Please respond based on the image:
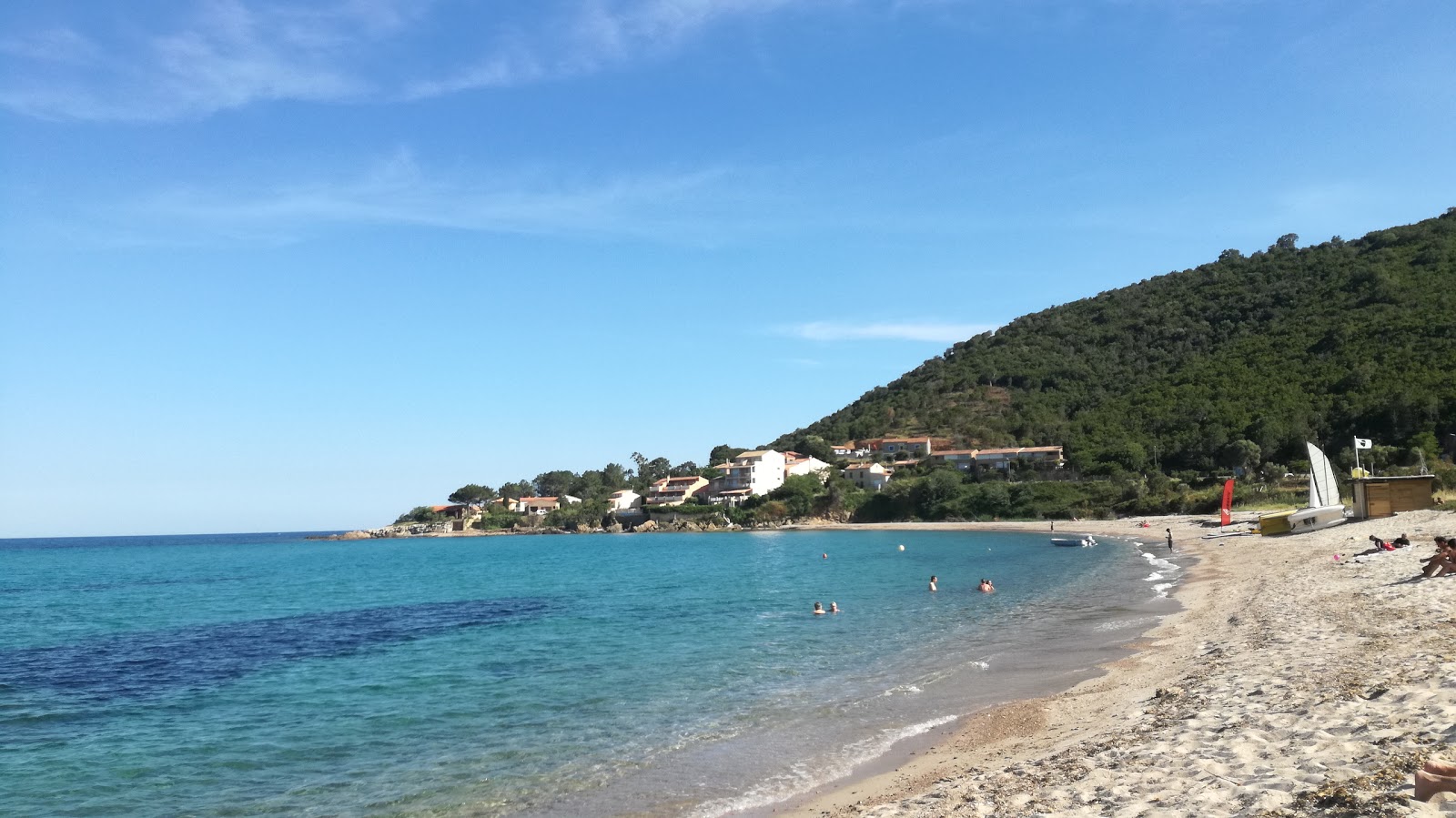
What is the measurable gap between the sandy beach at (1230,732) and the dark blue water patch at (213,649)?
17216 millimetres

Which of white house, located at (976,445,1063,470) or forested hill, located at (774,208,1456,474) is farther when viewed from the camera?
white house, located at (976,445,1063,470)

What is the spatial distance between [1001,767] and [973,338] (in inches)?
6899

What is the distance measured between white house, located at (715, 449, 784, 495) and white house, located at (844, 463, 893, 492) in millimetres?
10449

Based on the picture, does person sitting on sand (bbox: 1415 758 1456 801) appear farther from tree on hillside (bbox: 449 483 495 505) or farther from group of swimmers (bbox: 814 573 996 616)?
tree on hillside (bbox: 449 483 495 505)

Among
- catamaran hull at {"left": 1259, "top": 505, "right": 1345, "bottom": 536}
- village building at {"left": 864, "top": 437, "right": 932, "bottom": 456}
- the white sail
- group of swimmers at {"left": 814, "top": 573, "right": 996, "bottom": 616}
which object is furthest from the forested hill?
group of swimmers at {"left": 814, "top": 573, "right": 996, "bottom": 616}

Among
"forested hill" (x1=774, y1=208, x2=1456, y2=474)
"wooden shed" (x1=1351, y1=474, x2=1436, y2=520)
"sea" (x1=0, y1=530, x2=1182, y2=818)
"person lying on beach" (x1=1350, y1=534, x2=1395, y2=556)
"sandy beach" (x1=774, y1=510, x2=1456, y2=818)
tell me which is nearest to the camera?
"sandy beach" (x1=774, y1=510, x2=1456, y2=818)

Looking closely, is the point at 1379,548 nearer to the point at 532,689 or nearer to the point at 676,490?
the point at 532,689

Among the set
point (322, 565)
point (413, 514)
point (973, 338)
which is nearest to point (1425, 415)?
point (322, 565)

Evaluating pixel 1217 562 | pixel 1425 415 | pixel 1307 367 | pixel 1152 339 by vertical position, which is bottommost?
pixel 1217 562

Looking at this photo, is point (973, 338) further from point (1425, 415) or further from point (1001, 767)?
point (1001, 767)

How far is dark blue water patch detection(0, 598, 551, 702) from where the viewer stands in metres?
20.5

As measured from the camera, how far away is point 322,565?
79.1m

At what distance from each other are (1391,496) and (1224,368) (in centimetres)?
6458

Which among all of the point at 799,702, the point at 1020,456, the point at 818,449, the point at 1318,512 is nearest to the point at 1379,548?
the point at 1318,512
